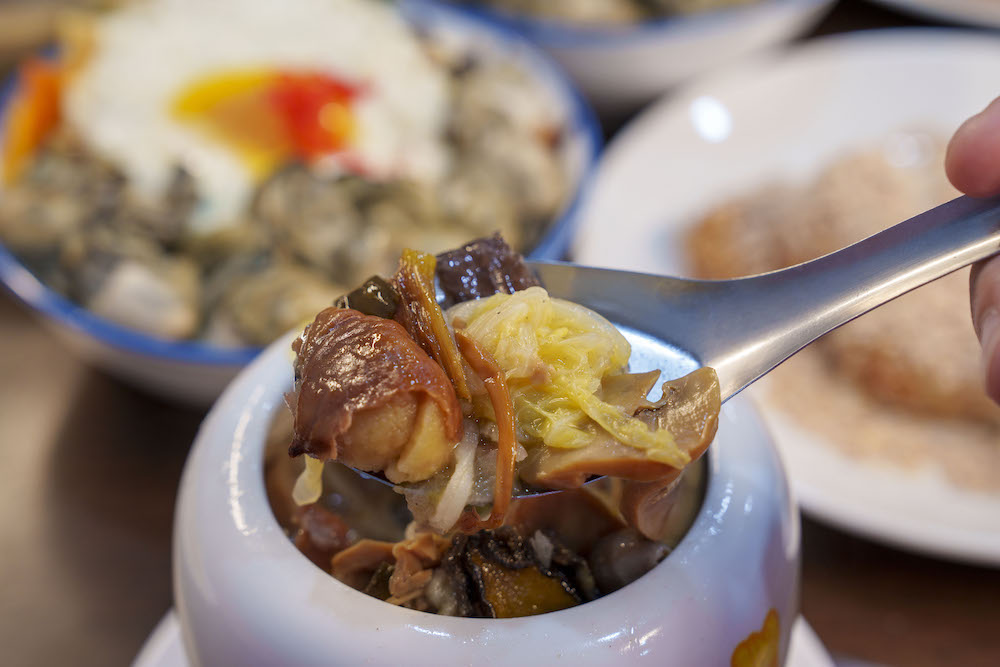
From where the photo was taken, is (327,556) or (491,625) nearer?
(491,625)

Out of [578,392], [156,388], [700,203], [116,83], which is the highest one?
[578,392]

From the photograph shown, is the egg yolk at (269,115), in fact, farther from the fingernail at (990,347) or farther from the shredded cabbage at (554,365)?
the fingernail at (990,347)

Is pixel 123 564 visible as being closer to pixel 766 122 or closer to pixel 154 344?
pixel 154 344

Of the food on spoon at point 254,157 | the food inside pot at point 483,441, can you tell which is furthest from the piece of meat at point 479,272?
the food on spoon at point 254,157

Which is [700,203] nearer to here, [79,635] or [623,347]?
[623,347]

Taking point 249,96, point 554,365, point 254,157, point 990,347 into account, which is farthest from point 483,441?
point 249,96

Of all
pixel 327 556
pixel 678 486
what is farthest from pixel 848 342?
pixel 327 556

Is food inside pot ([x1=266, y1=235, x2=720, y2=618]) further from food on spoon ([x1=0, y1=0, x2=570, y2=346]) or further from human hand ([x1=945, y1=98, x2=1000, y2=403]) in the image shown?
food on spoon ([x1=0, y1=0, x2=570, y2=346])
